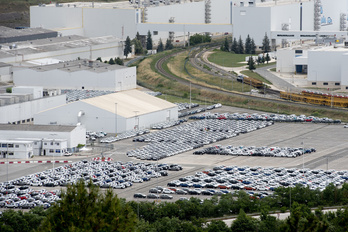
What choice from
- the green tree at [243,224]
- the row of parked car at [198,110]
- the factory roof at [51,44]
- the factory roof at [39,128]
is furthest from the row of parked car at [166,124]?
the green tree at [243,224]

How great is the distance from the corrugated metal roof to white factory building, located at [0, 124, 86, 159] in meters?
4.61

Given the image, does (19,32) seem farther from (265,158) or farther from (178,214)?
(178,214)

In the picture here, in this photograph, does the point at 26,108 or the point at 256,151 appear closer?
the point at 256,151

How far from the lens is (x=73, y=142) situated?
4234 centimetres

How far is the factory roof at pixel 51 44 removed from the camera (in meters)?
64.9

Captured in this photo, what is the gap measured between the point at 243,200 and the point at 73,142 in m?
13.7

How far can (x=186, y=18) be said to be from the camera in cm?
8262

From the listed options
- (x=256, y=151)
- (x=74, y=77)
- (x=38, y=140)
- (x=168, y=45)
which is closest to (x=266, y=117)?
(x=256, y=151)

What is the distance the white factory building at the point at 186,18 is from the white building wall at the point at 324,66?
46.3 ft

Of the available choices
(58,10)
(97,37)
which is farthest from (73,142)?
(58,10)

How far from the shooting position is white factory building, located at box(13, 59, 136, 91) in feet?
183

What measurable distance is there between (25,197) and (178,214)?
22.4ft

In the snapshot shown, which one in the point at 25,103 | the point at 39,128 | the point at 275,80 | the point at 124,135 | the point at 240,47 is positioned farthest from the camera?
the point at 240,47

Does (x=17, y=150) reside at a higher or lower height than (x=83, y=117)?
lower
